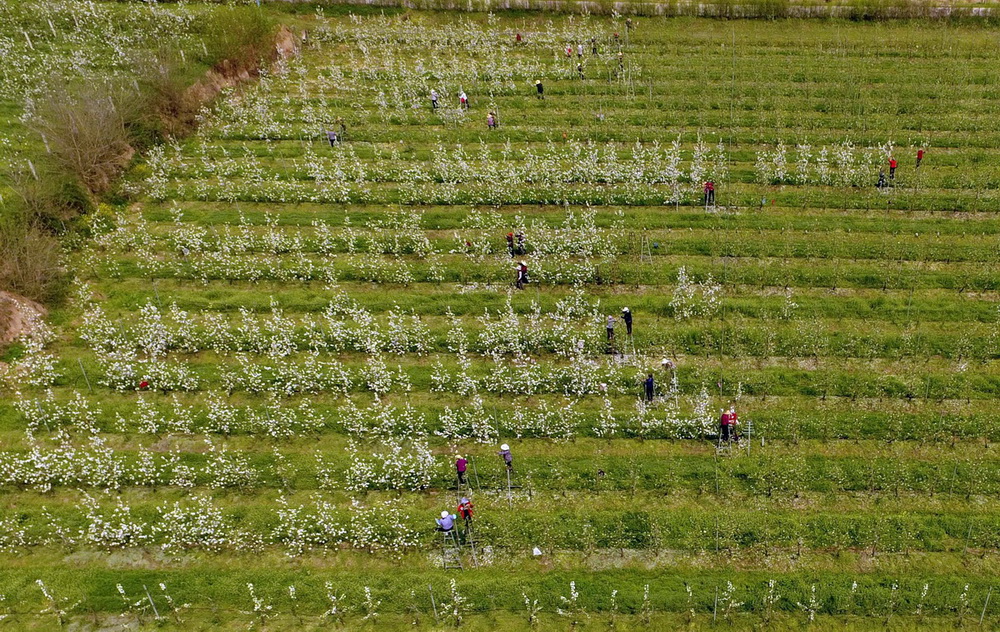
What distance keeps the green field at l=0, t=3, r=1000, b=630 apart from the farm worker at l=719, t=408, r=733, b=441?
0.47m

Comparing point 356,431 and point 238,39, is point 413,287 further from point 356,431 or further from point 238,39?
point 238,39

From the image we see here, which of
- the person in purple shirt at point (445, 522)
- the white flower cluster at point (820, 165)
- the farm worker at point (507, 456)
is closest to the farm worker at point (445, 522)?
the person in purple shirt at point (445, 522)

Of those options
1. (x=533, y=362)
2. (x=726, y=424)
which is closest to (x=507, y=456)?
(x=533, y=362)

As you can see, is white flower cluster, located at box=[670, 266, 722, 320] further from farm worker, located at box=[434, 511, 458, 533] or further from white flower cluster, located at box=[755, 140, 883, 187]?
farm worker, located at box=[434, 511, 458, 533]

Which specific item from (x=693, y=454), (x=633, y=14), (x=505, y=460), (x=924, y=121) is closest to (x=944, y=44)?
(x=924, y=121)

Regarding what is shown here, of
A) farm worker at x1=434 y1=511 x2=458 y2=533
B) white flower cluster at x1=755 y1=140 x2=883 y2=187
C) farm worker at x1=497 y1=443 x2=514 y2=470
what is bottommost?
farm worker at x1=434 y1=511 x2=458 y2=533

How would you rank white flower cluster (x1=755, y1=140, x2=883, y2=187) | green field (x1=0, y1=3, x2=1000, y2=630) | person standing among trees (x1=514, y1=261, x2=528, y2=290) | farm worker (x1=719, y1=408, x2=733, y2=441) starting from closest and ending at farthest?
green field (x1=0, y1=3, x2=1000, y2=630), farm worker (x1=719, y1=408, x2=733, y2=441), person standing among trees (x1=514, y1=261, x2=528, y2=290), white flower cluster (x1=755, y1=140, x2=883, y2=187)

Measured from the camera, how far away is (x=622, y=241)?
35812 millimetres

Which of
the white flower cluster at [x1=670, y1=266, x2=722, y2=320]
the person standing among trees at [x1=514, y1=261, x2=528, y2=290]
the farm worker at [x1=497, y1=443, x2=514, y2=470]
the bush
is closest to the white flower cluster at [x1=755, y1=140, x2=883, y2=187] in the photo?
the white flower cluster at [x1=670, y1=266, x2=722, y2=320]

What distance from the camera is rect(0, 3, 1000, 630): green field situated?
23531mm

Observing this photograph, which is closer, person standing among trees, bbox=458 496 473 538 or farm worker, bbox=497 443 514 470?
person standing among trees, bbox=458 496 473 538

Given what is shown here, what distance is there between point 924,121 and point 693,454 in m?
26.7

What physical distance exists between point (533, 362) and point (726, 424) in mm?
7364

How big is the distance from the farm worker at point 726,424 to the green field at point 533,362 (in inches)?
18.5
